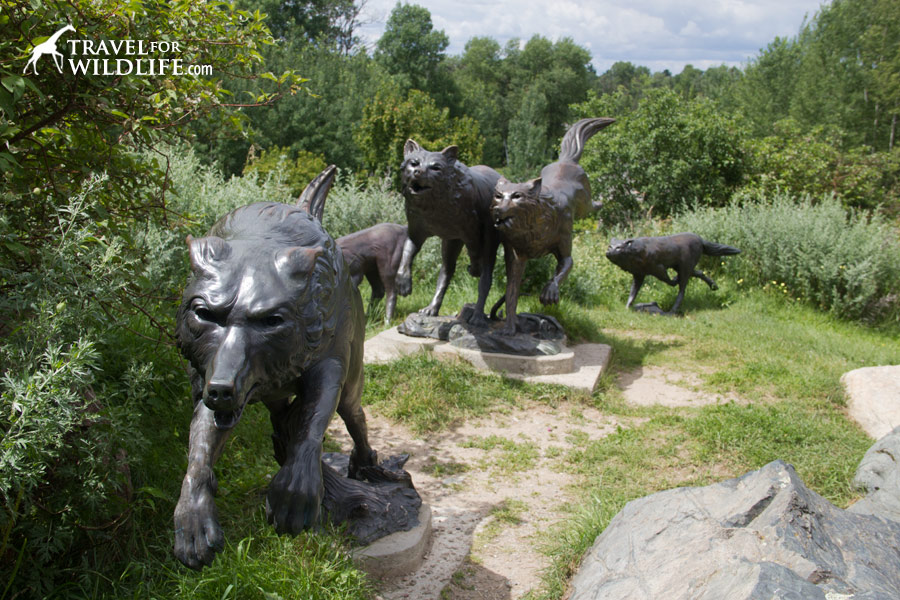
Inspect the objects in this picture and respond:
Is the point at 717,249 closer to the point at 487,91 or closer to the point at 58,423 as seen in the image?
the point at 58,423

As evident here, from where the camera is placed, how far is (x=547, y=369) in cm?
592

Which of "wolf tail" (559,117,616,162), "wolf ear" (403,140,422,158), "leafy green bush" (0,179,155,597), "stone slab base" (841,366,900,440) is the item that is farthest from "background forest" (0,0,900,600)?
"stone slab base" (841,366,900,440)

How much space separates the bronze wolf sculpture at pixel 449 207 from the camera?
5.25 metres

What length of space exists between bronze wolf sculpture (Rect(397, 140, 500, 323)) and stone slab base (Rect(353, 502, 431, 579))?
2857 mm

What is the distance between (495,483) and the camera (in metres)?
4.30

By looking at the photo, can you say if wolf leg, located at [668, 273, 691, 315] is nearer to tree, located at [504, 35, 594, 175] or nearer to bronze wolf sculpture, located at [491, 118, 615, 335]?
bronze wolf sculpture, located at [491, 118, 615, 335]

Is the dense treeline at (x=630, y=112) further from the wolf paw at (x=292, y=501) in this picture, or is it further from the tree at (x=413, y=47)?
the wolf paw at (x=292, y=501)

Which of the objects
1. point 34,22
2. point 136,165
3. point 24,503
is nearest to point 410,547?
point 24,503

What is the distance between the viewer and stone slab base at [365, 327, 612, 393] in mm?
5883

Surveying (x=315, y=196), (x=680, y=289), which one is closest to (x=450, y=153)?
(x=315, y=196)

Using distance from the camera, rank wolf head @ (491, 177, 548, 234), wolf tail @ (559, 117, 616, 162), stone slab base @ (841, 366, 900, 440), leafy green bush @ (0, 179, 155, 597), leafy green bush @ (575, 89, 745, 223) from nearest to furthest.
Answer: leafy green bush @ (0, 179, 155, 597) → stone slab base @ (841, 366, 900, 440) → wolf head @ (491, 177, 548, 234) → wolf tail @ (559, 117, 616, 162) → leafy green bush @ (575, 89, 745, 223)

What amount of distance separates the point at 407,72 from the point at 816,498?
29.0 meters

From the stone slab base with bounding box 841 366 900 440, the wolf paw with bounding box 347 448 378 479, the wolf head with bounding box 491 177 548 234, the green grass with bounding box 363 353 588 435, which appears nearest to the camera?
the wolf paw with bounding box 347 448 378 479

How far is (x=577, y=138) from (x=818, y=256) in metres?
4.22
